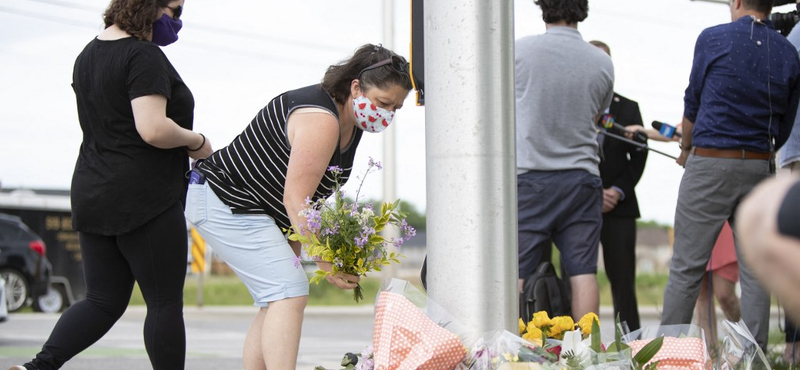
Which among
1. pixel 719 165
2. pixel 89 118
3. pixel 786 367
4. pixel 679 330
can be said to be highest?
pixel 89 118

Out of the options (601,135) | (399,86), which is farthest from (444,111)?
(601,135)

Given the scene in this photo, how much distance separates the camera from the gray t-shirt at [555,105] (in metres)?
4.51

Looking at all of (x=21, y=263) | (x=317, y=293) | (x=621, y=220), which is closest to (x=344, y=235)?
(x=621, y=220)

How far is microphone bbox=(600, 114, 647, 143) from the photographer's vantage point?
585 centimetres

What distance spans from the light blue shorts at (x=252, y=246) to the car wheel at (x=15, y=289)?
520 inches

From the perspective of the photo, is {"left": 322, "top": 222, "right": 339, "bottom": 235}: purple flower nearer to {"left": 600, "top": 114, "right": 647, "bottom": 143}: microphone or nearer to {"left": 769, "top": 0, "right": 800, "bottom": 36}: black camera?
{"left": 600, "top": 114, "right": 647, "bottom": 143}: microphone

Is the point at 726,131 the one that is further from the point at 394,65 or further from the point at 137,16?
the point at 137,16

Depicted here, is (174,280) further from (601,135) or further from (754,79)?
(601,135)

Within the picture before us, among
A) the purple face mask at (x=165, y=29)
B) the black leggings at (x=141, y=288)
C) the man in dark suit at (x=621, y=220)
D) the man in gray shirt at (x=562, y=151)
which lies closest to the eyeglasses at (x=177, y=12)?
the purple face mask at (x=165, y=29)

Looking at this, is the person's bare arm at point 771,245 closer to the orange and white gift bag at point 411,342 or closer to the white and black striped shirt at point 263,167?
the orange and white gift bag at point 411,342

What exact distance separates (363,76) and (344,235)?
27.3 inches

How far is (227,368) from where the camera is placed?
21.8ft

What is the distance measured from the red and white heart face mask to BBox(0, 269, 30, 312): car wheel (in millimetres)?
13622

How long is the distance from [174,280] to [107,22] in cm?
107
